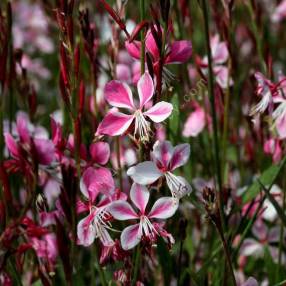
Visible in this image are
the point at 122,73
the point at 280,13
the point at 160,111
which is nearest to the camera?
the point at 160,111

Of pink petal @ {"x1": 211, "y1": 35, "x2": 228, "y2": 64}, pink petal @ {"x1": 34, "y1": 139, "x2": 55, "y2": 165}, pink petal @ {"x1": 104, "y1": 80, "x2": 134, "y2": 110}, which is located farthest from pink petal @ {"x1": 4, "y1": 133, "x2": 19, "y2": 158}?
pink petal @ {"x1": 211, "y1": 35, "x2": 228, "y2": 64}

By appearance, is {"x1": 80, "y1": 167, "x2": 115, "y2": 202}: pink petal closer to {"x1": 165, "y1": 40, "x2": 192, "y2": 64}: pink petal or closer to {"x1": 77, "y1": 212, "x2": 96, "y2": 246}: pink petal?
{"x1": 77, "y1": 212, "x2": 96, "y2": 246}: pink petal

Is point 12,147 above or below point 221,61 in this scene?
below

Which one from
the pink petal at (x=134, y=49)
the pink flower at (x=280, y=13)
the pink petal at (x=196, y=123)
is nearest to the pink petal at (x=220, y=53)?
the pink petal at (x=196, y=123)

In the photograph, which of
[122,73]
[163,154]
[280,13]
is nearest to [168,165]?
Answer: [163,154]

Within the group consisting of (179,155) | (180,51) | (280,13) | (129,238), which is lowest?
(129,238)

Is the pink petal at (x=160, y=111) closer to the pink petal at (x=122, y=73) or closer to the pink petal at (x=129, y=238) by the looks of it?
the pink petal at (x=129, y=238)

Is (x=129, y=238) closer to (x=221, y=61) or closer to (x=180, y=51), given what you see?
(x=180, y=51)
